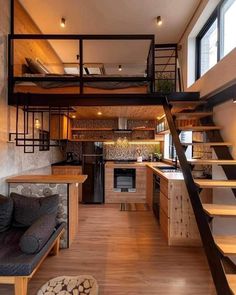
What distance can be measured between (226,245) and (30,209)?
2.21m

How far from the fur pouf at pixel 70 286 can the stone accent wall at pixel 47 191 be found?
962 mm

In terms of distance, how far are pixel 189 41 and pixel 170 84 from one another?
2.90ft

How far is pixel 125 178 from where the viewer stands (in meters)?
6.22

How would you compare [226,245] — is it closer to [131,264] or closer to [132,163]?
[131,264]

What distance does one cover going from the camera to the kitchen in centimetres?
352

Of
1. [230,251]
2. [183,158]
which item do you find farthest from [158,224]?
[230,251]

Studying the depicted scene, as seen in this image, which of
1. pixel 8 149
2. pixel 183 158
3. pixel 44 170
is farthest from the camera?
pixel 44 170

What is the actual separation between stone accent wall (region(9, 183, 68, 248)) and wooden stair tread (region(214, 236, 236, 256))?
2.05 meters

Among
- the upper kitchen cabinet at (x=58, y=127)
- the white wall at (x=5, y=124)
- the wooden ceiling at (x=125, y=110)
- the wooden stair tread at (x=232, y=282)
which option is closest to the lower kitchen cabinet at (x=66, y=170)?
the upper kitchen cabinet at (x=58, y=127)

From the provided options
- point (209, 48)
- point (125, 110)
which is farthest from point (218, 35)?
point (125, 110)

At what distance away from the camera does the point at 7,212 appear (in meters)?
2.91

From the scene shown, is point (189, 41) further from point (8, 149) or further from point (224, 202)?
point (8, 149)

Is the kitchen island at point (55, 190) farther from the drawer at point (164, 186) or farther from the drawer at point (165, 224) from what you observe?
the drawer at point (165, 224)

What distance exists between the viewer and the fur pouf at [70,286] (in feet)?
7.52
